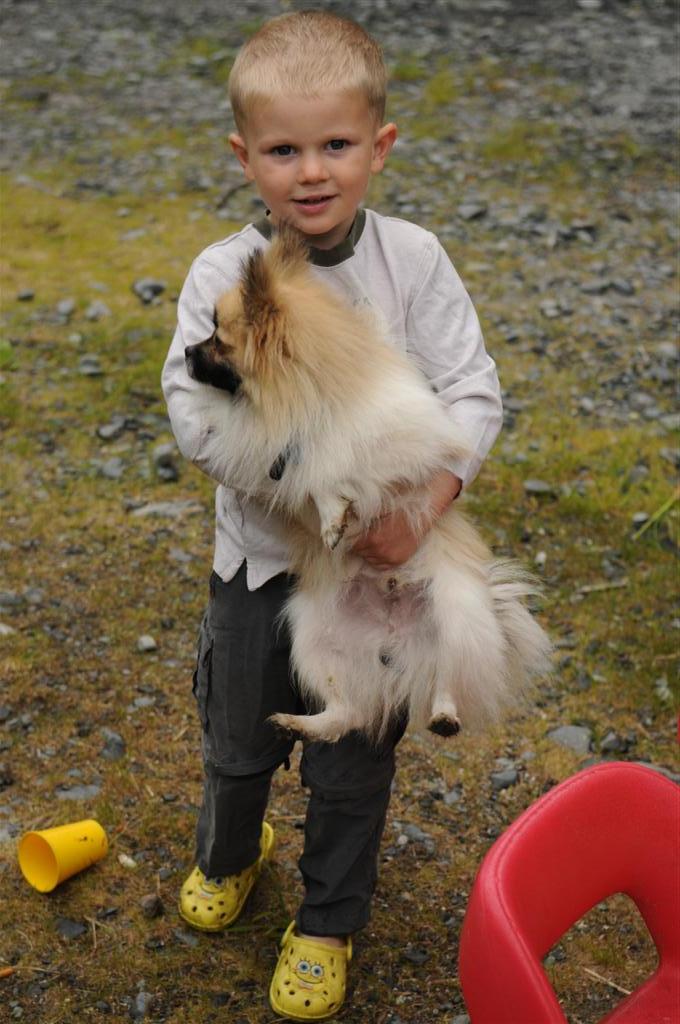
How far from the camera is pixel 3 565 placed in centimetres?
474

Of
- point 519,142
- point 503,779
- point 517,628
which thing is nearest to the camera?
point 517,628

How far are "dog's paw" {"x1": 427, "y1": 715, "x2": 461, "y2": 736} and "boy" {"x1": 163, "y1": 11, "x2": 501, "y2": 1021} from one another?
25cm

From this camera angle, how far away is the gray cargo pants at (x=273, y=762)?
9.44ft

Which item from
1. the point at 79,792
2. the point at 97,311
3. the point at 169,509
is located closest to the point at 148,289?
the point at 97,311

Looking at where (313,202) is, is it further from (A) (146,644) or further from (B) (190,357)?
(A) (146,644)

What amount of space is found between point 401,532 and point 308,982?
4.06ft

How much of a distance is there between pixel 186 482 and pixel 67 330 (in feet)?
5.12

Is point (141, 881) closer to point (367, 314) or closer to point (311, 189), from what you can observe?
point (367, 314)

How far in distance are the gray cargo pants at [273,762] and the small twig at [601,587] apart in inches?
76.5

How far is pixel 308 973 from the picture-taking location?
3.00 metres

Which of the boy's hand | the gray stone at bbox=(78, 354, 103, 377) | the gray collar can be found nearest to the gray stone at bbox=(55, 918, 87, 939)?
the boy's hand

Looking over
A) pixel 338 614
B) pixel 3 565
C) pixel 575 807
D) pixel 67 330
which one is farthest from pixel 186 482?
pixel 575 807

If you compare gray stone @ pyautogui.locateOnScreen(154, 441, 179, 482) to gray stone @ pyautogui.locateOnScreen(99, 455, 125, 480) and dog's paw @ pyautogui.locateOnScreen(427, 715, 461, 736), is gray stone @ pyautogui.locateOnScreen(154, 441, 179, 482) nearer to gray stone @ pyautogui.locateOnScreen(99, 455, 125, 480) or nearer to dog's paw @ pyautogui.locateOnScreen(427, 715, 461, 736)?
gray stone @ pyautogui.locateOnScreen(99, 455, 125, 480)

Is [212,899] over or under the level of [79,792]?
over
